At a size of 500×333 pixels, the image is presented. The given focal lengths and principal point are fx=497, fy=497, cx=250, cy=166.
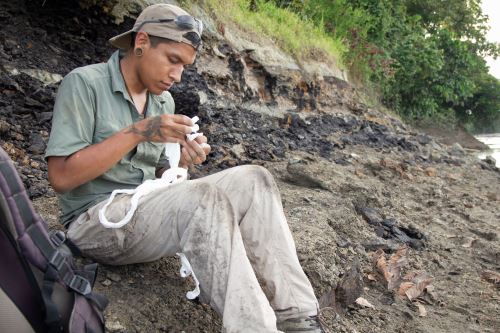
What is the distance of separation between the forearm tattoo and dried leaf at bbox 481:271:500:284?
342cm

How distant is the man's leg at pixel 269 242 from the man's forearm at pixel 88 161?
1.43 feet

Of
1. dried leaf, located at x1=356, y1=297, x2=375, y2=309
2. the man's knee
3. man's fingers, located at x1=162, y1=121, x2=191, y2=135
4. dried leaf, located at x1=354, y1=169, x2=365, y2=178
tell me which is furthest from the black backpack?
dried leaf, located at x1=354, y1=169, x2=365, y2=178

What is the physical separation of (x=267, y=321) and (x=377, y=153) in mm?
7828

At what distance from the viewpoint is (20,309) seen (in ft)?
5.40

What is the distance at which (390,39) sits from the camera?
17812 mm

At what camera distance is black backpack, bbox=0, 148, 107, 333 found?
1.64 m

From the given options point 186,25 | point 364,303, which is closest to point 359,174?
point 364,303

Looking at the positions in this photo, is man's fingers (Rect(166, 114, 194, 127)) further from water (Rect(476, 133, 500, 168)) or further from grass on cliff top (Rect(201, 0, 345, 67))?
water (Rect(476, 133, 500, 168))

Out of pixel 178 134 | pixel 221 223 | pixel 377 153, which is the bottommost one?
pixel 377 153

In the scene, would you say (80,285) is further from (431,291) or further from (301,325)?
(431,291)

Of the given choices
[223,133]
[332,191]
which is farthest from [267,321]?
[223,133]

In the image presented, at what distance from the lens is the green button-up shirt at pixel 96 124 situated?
2291mm

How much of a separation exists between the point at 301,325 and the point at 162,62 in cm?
148

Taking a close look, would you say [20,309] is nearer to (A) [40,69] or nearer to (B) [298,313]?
(B) [298,313]
